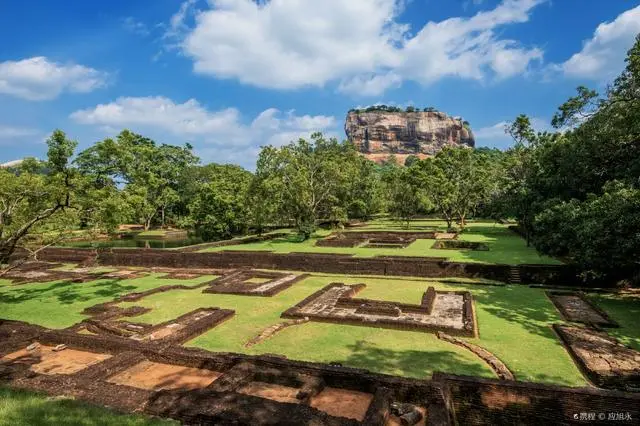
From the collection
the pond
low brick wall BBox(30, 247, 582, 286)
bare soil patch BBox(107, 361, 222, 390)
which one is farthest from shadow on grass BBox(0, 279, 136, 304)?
the pond

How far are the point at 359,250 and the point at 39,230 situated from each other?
15941 millimetres

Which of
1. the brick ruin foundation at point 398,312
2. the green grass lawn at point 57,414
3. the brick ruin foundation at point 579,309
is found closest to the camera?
the green grass lawn at point 57,414

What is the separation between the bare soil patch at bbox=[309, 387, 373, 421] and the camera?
5930 mm

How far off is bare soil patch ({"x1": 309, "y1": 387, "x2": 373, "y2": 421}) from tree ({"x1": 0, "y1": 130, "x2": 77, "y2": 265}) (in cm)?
890

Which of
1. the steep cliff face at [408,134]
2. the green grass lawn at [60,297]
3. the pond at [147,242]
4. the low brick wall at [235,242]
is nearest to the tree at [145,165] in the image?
the pond at [147,242]

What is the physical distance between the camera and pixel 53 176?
11484 millimetres

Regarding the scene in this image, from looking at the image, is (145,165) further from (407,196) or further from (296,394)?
(296,394)

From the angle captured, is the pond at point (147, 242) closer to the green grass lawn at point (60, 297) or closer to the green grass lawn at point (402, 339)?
the green grass lawn at point (60, 297)

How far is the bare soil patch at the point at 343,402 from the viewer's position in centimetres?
593

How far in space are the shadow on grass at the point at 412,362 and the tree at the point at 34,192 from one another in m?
8.91

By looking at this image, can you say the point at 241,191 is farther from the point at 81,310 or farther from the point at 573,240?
the point at 573,240

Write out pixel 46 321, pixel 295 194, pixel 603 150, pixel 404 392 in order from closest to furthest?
pixel 404 392
pixel 46 321
pixel 603 150
pixel 295 194

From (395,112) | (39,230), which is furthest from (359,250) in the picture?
(395,112)

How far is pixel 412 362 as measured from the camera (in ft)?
26.3
